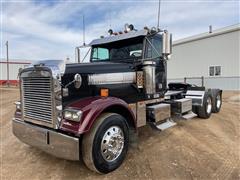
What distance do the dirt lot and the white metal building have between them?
46.6 feet

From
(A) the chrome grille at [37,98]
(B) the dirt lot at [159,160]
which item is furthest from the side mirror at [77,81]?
(B) the dirt lot at [159,160]

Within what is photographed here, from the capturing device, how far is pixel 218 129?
5965 mm

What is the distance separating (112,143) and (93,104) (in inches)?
29.3

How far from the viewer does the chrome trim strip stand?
366cm

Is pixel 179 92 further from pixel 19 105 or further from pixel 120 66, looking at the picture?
pixel 19 105

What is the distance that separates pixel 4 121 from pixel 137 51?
5292 mm

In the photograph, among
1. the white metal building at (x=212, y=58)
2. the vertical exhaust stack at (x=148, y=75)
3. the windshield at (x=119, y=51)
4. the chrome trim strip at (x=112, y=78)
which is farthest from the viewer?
the white metal building at (x=212, y=58)

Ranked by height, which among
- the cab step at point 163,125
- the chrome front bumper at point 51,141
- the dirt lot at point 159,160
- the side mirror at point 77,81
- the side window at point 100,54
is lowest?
the dirt lot at point 159,160

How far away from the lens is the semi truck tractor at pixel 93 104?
3184mm

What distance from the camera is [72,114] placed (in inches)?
124

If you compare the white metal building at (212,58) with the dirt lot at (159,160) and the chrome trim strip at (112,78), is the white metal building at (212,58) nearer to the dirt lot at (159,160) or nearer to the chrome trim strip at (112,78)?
the dirt lot at (159,160)

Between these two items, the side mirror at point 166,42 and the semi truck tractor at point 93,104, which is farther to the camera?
the side mirror at point 166,42

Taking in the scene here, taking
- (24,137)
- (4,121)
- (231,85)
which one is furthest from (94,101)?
(231,85)

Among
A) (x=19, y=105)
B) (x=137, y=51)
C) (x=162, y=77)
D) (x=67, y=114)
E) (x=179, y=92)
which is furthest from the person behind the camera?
(x=179, y=92)
